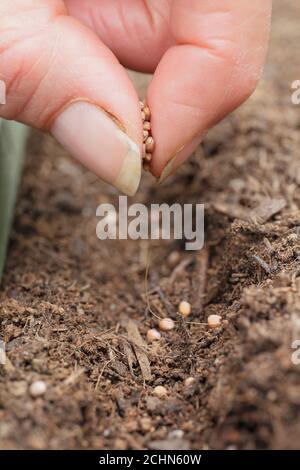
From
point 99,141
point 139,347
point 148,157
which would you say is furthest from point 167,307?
point 99,141

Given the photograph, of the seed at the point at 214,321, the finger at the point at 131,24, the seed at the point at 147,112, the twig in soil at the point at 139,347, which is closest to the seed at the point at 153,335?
the twig in soil at the point at 139,347

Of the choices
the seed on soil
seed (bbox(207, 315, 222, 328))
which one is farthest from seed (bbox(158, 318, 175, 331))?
the seed on soil

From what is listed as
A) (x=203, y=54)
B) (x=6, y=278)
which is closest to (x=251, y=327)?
(x=203, y=54)

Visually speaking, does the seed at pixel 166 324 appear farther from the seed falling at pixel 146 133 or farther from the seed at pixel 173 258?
the seed falling at pixel 146 133

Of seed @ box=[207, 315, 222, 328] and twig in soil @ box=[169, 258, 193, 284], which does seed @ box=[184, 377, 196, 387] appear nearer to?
seed @ box=[207, 315, 222, 328]

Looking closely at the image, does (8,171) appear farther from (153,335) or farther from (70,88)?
(153,335)

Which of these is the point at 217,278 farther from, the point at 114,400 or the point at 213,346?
the point at 114,400

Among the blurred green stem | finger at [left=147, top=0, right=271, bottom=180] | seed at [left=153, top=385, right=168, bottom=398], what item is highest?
finger at [left=147, top=0, right=271, bottom=180]
